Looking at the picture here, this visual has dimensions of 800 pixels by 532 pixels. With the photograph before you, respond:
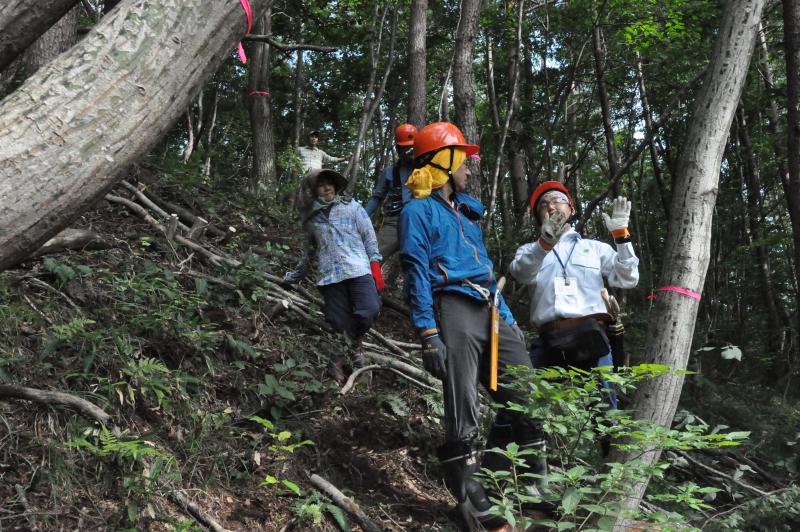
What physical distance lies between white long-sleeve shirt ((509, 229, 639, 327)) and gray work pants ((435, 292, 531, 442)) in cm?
40

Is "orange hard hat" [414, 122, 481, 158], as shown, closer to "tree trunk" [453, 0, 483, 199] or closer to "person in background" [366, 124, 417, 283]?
"person in background" [366, 124, 417, 283]

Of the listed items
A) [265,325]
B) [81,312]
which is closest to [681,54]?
[265,325]

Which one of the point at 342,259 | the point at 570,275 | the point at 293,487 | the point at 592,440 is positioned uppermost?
the point at 342,259

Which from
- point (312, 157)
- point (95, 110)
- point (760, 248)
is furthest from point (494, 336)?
point (760, 248)

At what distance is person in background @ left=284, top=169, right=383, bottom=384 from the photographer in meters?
5.90

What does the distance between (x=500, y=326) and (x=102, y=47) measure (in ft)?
9.60

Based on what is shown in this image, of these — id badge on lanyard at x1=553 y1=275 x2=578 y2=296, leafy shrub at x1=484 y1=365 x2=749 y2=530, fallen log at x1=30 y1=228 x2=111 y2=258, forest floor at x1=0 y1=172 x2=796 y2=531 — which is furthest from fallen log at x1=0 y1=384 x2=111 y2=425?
id badge on lanyard at x1=553 y1=275 x2=578 y2=296

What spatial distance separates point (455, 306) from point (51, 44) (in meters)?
6.50

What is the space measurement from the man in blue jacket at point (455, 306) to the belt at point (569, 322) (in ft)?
0.93

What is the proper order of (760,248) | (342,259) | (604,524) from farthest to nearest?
(760,248) → (342,259) → (604,524)

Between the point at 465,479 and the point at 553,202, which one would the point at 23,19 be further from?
the point at 553,202

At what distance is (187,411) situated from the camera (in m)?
4.34

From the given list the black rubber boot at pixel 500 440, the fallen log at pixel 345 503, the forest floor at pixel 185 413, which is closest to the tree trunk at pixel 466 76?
the forest floor at pixel 185 413

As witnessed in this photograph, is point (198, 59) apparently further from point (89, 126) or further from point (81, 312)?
point (81, 312)
